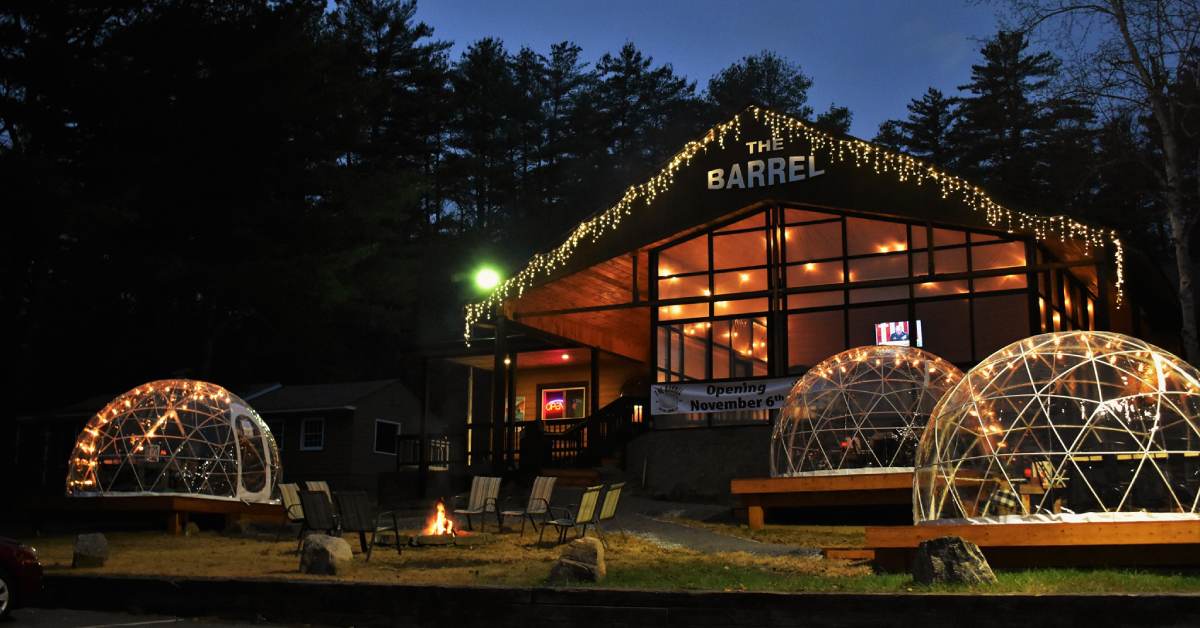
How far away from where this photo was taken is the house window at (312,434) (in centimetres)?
3067

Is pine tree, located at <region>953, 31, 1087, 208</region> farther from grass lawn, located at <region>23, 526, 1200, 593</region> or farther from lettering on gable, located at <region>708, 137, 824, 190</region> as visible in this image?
grass lawn, located at <region>23, 526, 1200, 593</region>

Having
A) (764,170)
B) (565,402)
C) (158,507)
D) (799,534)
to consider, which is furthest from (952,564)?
(565,402)

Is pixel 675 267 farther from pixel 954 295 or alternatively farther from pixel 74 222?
pixel 74 222

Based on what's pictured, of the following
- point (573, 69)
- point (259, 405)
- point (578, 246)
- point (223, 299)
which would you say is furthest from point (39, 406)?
point (573, 69)

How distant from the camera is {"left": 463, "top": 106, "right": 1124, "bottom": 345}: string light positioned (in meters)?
19.6

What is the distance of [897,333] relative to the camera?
21.8 m

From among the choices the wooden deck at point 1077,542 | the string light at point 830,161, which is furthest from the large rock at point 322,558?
the string light at point 830,161

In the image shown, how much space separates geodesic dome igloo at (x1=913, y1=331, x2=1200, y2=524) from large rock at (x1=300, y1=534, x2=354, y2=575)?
18.8 ft

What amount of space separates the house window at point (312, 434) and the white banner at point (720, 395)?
41.6ft

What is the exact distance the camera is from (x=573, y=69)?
49469 millimetres

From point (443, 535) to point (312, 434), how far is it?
17.5 m

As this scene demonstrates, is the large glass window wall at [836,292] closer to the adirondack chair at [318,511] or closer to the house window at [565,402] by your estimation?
the house window at [565,402]

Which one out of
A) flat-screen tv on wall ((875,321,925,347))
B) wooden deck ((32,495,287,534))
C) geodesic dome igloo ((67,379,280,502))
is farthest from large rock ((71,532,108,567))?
flat-screen tv on wall ((875,321,925,347))

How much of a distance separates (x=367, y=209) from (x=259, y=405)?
7076 mm
